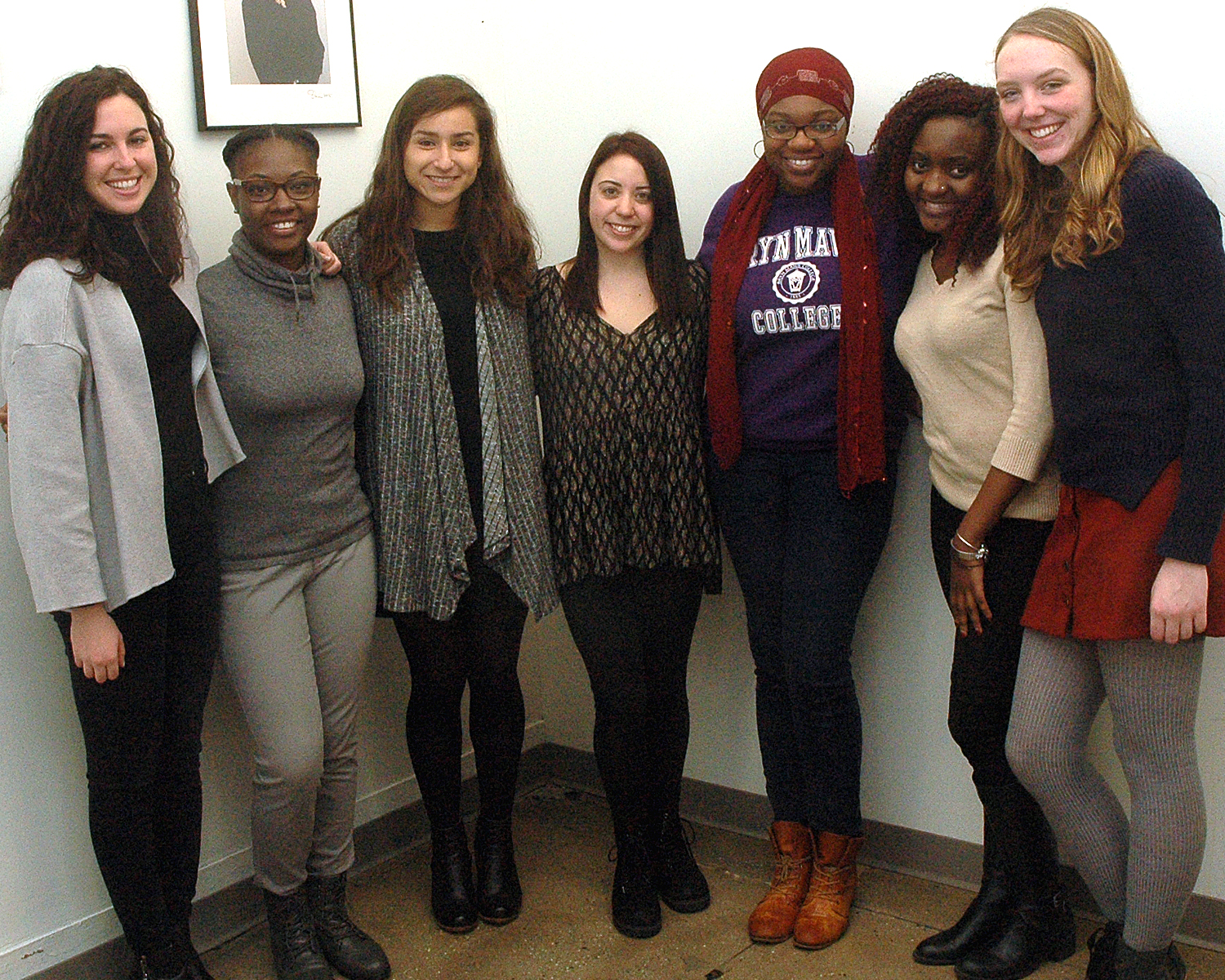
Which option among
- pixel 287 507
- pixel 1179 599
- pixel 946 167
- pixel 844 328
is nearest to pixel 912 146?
pixel 946 167

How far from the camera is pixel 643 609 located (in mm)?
2424

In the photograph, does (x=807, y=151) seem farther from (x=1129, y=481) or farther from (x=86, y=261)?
(x=86, y=261)

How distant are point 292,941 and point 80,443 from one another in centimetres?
108

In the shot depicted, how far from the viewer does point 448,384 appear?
2246 mm

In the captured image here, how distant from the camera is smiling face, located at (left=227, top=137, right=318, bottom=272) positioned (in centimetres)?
211

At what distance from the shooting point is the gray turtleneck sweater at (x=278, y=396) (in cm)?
208

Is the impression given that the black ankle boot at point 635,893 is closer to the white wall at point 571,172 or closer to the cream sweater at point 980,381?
the white wall at point 571,172

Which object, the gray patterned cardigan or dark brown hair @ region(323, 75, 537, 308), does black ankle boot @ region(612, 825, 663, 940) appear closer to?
the gray patterned cardigan

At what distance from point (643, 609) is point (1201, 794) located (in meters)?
1.04

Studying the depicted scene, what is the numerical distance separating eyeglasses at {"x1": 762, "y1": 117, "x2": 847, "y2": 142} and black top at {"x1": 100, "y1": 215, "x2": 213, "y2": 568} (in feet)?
3.66

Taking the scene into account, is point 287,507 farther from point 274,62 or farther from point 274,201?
point 274,62

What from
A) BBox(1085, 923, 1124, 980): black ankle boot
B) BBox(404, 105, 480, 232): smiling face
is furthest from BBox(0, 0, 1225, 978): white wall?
BBox(404, 105, 480, 232): smiling face

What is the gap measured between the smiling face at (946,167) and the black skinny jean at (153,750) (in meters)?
1.39

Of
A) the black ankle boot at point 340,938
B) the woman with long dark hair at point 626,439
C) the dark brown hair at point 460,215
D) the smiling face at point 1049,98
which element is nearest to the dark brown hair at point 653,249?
the woman with long dark hair at point 626,439
